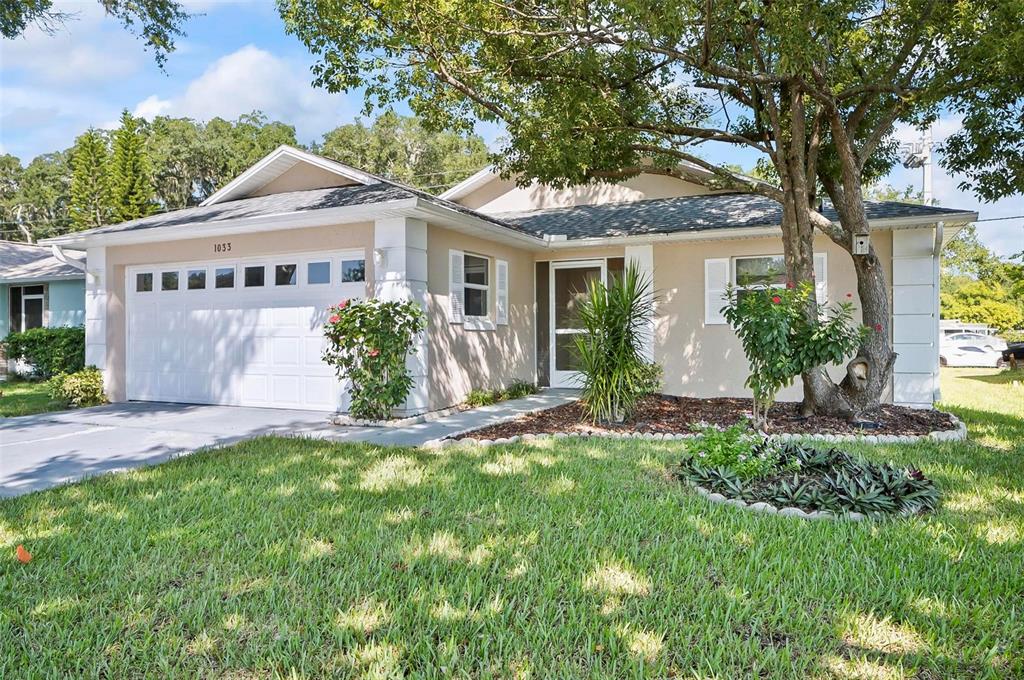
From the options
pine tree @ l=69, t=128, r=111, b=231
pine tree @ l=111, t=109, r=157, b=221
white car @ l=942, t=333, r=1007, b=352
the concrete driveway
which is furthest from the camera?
pine tree @ l=69, t=128, r=111, b=231

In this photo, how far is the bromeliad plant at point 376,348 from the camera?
770 cm

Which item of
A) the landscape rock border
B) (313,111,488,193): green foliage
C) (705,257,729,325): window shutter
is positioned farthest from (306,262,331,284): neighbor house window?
(313,111,488,193): green foliage

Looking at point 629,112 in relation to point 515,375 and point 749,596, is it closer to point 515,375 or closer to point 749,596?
point 515,375

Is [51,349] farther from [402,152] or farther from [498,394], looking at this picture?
[402,152]

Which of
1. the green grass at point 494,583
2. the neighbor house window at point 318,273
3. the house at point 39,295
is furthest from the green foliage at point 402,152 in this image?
the green grass at point 494,583

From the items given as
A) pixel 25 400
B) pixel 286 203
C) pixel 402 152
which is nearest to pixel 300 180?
pixel 286 203

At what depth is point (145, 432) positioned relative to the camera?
7406 millimetres

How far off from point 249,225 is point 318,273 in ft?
3.80

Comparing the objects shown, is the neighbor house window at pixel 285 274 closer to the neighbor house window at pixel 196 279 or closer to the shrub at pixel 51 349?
the neighbor house window at pixel 196 279

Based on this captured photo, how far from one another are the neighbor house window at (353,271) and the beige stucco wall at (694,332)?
4875 millimetres

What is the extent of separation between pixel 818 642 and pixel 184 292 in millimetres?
10179

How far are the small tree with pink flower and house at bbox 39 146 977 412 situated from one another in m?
1.84

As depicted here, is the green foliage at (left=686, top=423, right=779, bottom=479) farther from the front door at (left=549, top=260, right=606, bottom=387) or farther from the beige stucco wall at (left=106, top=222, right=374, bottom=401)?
the front door at (left=549, top=260, right=606, bottom=387)

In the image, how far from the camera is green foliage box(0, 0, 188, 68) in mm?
9281
